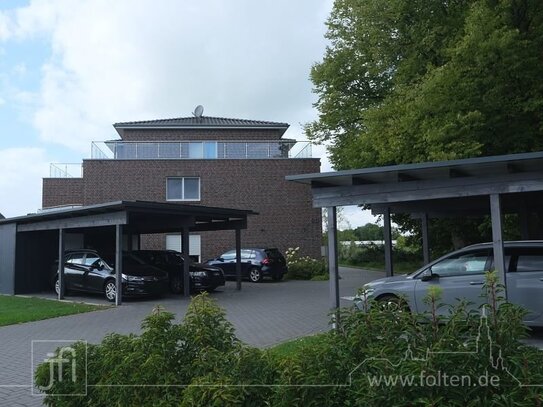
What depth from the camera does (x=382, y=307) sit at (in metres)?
4.31

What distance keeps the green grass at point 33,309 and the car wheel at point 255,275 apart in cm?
998

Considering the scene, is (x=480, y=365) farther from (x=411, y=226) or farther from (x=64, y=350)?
(x=411, y=226)

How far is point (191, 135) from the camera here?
1372 inches

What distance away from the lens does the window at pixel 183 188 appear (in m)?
31.1

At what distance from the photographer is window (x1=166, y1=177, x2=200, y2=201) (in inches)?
1225

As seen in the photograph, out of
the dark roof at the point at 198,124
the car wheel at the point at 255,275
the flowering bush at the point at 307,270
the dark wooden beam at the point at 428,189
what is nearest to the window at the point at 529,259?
the dark wooden beam at the point at 428,189

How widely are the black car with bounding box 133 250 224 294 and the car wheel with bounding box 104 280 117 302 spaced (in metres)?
2.10

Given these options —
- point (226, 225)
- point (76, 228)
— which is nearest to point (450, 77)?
point (226, 225)

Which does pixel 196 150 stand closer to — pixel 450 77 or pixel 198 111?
pixel 198 111

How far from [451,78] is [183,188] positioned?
18649 millimetres

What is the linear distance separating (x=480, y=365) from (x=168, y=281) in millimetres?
16547

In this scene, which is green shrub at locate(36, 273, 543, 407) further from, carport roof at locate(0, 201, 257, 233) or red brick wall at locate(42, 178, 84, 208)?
red brick wall at locate(42, 178, 84, 208)

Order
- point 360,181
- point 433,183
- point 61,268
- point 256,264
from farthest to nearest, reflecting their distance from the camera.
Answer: point 256,264, point 61,268, point 360,181, point 433,183

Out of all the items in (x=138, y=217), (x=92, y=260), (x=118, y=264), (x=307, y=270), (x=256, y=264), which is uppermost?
(x=138, y=217)
